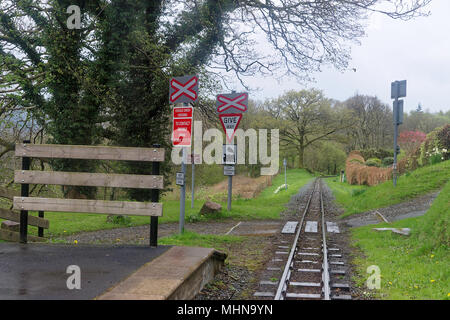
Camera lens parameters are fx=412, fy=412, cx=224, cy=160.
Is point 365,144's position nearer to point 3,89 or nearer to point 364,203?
point 364,203

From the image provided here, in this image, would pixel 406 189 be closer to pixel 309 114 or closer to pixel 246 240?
pixel 246 240

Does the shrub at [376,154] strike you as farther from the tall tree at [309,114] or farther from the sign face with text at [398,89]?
the sign face with text at [398,89]

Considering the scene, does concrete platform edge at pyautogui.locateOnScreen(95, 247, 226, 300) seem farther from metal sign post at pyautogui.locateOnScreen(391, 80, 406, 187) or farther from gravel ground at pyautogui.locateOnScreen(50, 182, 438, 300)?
metal sign post at pyautogui.locateOnScreen(391, 80, 406, 187)

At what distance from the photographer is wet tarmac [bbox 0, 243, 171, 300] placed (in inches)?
151

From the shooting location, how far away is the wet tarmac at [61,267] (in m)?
3.83

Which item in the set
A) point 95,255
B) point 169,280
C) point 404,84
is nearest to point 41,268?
point 95,255

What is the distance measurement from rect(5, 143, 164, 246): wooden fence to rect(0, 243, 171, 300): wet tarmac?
55 cm

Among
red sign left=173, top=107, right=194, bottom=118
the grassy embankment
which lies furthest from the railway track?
red sign left=173, top=107, right=194, bottom=118

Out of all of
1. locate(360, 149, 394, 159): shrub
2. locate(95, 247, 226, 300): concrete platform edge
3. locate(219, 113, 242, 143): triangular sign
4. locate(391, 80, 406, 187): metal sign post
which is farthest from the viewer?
locate(360, 149, 394, 159): shrub

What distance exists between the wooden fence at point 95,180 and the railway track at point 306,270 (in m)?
1.92

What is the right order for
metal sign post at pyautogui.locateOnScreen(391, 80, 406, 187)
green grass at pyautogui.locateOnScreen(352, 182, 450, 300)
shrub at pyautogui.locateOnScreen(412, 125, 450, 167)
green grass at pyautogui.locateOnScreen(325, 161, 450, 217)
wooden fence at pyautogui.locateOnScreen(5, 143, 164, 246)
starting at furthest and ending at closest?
shrub at pyautogui.locateOnScreen(412, 125, 450, 167)
green grass at pyautogui.locateOnScreen(325, 161, 450, 217)
metal sign post at pyautogui.locateOnScreen(391, 80, 406, 187)
wooden fence at pyautogui.locateOnScreen(5, 143, 164, 246)
green grass at pyautogui.locateOnScreen(352, 182, 450, 300)

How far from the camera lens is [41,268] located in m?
4.67
